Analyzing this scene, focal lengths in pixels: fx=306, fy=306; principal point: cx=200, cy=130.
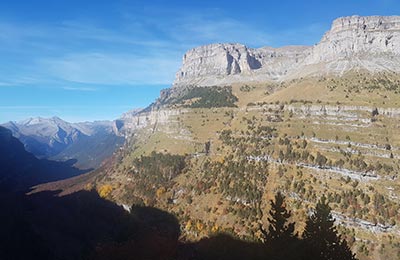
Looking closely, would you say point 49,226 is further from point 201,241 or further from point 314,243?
point 314,243

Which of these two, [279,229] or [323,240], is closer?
[323,240]

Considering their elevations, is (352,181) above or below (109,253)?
above

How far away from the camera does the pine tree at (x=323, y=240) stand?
1951 inches

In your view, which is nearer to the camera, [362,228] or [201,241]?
[362,228]

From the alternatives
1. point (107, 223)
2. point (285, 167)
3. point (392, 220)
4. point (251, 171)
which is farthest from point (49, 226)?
point (392, 220)

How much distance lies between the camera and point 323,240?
5094cm

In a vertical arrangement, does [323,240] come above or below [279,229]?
below

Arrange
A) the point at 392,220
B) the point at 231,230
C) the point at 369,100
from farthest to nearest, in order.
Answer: the point at 369,100, the point at 231,230, the point at 392,220

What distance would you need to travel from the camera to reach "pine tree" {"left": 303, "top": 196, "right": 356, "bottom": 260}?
163 ft

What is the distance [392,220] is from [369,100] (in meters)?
97.6

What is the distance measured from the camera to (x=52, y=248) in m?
140

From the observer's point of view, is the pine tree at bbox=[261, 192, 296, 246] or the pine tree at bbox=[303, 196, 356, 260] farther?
the pine tree at bbox=[261, 192, 296, 246]

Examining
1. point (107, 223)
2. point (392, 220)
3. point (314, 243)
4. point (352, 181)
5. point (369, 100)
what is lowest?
point (107, 223)

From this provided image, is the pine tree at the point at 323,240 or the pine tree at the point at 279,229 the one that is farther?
the pine tree at the point at 279,229
